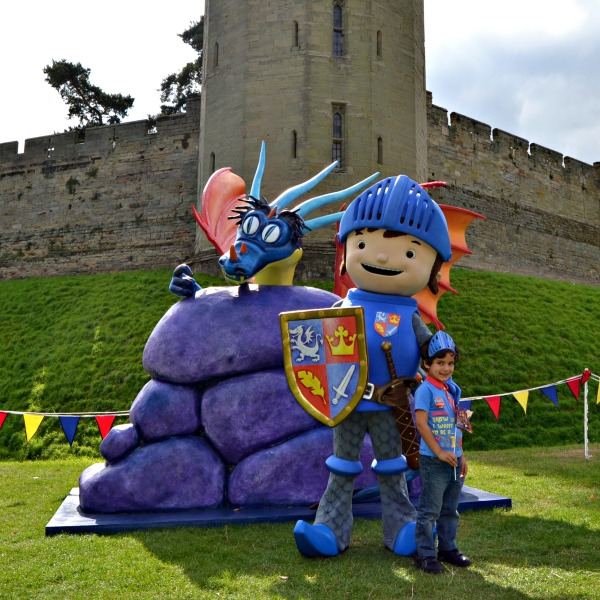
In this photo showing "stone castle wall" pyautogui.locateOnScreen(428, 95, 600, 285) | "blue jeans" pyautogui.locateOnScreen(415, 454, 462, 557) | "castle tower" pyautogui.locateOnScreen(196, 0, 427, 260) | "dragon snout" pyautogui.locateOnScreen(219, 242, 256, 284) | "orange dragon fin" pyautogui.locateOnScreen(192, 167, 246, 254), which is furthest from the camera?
"stone castle wall" pyautogui.locateOnScreen(428, 95, 600, 285)

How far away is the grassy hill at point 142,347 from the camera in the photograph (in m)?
10.3

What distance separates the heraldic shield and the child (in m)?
0.37

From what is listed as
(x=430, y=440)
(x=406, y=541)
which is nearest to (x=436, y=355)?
(x=430, y=440)

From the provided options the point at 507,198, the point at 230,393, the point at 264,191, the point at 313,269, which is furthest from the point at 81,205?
the point at 230,393

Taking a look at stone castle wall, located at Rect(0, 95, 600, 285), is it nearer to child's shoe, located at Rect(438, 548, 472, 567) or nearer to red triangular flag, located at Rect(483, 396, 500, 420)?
red triangular flag, located at Rect(483, 396, 500, 420)

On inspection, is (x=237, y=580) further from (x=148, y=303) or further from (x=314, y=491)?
(x=148, y=303)

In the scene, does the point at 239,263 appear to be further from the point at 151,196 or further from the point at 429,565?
the point at 151,196

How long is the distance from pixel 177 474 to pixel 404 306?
1.93 m

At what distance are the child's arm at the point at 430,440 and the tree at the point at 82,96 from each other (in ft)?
83.5

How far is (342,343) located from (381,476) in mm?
846

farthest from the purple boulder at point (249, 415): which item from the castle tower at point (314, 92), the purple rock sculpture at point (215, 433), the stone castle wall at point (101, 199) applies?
the stone castle wall at point (101, 199)

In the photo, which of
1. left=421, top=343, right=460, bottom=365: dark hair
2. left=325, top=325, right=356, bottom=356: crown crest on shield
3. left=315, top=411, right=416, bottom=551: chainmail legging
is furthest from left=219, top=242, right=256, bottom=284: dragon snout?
left=421, top=343, right=460, bottom=365: dark hair

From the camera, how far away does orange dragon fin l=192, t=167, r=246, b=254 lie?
20.6ft

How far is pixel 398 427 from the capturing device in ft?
13.4
